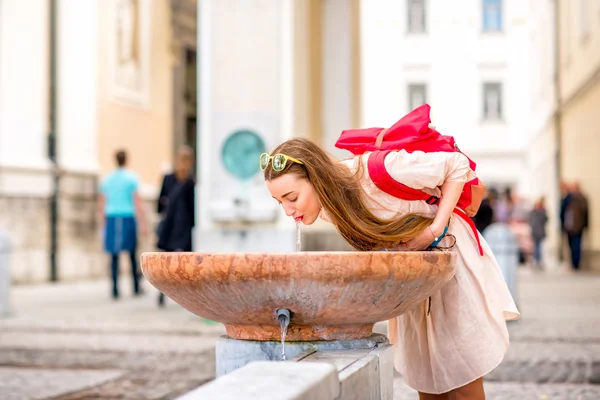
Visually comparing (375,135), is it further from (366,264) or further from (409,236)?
(366,264)

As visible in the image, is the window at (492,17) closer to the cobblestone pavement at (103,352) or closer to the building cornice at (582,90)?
the building cornice at (582,90)

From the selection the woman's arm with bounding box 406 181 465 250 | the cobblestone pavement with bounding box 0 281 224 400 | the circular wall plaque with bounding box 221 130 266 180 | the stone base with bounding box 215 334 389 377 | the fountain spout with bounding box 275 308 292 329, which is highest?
the circular wall plaque with bounding box 221 130 266 180

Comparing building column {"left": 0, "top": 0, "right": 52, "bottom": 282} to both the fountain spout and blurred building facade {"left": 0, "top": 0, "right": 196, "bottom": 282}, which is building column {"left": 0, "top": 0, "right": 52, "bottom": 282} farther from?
the fountain spout

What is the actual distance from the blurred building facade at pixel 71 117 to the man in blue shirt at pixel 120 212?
306 cm

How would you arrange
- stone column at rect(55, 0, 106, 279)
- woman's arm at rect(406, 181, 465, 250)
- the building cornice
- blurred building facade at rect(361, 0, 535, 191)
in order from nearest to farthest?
woman's arm at rect(406, 181, 465, 250)
stone column at rect(55, 0, 106, 279)
the building cornice
blurred building facade at rect(361, 0, 535, 191)

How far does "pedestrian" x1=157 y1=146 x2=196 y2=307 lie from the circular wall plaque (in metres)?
0.55

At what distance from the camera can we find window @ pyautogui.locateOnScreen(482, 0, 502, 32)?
4041 cm

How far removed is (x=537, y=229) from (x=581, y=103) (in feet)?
9.43

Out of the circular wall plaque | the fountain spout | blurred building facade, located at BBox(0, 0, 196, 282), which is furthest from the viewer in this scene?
blurred building facade, located at BBox(0, 0, 196, 282)

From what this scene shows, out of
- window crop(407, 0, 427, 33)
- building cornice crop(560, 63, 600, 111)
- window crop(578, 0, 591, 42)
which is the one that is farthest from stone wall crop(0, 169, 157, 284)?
window crop(407, 0, 427, 33)

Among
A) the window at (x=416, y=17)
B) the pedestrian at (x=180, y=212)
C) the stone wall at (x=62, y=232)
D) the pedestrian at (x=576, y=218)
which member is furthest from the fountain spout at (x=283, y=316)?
the window at (x=416, y=17)

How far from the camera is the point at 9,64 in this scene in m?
14.8

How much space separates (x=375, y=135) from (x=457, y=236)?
45cm

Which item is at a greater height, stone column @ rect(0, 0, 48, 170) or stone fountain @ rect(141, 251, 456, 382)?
stone column @ rect(0, 0, 48, 170)
